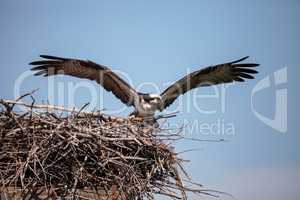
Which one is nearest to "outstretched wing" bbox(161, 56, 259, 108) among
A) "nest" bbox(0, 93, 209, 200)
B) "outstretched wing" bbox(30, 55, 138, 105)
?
"outstretched wing" bbox(30, 55, 138, 105)

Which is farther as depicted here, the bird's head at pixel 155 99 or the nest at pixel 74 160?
the bird's head at pixel 155 99

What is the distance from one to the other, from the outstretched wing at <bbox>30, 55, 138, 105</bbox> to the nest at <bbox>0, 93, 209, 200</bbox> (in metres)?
2.43

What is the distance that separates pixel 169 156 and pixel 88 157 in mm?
899

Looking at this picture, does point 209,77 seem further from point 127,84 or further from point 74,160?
point 74,160

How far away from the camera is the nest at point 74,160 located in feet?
14.4

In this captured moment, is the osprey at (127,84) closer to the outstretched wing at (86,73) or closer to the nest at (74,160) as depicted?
the outstretched wing at (86,73)

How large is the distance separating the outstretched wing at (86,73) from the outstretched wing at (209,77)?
57 centimetres

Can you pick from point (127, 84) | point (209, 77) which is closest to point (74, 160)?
point (127, 84)

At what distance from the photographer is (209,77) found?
26.1 ft

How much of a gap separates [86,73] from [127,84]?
2.25ft

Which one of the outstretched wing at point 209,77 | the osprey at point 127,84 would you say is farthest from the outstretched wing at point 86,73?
the outstretched wing at point 209,77

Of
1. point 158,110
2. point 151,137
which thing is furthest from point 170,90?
point 151,137

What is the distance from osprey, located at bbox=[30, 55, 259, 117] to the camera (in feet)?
24.2

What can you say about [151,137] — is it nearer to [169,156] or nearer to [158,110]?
[169,156]
